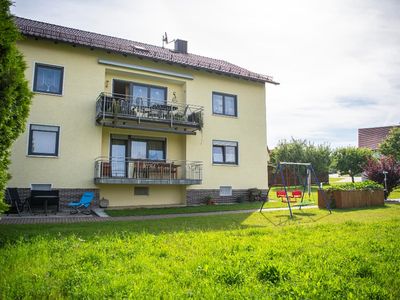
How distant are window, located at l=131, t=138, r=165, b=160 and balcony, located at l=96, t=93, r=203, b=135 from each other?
110 centimetres

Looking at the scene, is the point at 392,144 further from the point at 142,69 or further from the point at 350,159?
the point at 142,69

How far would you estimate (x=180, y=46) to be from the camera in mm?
21672

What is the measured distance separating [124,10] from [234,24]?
137 inches

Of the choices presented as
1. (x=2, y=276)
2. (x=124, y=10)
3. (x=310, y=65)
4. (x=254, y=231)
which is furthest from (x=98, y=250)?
(x=310, y=65)

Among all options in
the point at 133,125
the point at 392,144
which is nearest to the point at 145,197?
the point at 133,125

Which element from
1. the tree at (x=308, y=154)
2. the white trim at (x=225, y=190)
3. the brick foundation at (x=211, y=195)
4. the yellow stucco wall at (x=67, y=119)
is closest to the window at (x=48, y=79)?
the yellow stucco wall at (x=67, y=119)

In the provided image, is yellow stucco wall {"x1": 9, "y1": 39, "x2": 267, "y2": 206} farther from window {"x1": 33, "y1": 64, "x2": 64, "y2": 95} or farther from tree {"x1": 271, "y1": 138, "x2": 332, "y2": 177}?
tree {"x1": 271, "y1": 138, "x2": 332, "y2": 177}

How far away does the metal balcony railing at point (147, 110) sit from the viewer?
14.8 m

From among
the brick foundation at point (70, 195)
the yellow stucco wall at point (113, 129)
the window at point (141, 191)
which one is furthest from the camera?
the window at point (141, 191)

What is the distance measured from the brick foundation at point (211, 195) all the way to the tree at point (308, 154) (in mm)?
18478

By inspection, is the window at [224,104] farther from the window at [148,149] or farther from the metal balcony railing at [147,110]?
the window at [148,149]

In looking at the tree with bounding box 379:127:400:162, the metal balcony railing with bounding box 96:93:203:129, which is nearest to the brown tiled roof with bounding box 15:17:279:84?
the metal balcony railing with bounding box 96:93:203:129

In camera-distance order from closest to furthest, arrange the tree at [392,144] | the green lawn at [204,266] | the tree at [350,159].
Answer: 1. the green lawn at [204,266]
2. the tree at [350,159]
3. the tree at [392,144]

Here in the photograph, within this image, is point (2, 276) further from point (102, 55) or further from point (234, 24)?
point (102, 55)
